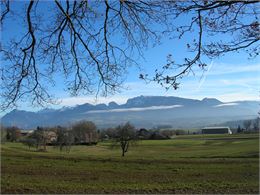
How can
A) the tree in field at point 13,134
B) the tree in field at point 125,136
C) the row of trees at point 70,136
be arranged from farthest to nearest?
the tree in field at point 13,134 < the row of trees at point 70,136 < the tree in field at point 125,136

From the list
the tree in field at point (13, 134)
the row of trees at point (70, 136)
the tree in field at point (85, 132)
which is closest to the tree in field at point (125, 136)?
the row of trees at point (70, 136)

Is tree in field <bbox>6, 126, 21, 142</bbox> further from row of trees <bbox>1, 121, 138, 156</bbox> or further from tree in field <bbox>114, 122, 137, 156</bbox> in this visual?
tree in field <bbox>114, 122, 137, 156</bbox>

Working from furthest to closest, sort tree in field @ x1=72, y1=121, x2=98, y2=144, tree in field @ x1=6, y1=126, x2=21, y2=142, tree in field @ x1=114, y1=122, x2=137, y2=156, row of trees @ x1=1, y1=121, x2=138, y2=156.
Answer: tree in field @ x1=6, y1=126, x2=21, y2=142 → tree in field @ x1=72, y1=121, x2=98, y2=144 → row of trees @ x1=1, y1=121, x2=138, y2=156 → tree in field @ x1=114, y1=122, x2=137, y2=156

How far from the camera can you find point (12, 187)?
1304 cm

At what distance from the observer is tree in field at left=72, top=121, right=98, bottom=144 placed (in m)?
111

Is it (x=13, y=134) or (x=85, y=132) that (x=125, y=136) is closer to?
(x=85, y=132)

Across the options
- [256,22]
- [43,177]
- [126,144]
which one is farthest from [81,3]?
[126,144]

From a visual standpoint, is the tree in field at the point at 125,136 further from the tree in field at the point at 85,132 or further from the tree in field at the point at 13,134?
the tree in field at the point at 13,134

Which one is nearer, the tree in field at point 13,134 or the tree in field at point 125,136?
the tree in field at point 125,136

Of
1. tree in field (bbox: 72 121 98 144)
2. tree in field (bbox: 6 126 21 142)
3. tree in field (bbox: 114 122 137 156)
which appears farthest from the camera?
tree in field (bbox: 6 126 21 142)

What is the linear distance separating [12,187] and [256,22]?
30.4ft

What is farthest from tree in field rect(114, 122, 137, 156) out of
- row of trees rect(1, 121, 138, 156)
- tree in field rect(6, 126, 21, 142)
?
tree in field rect(6, 126, 21, 142)

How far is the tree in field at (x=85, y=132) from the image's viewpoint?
11091 cm

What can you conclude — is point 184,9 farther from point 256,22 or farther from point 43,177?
point 43,177
